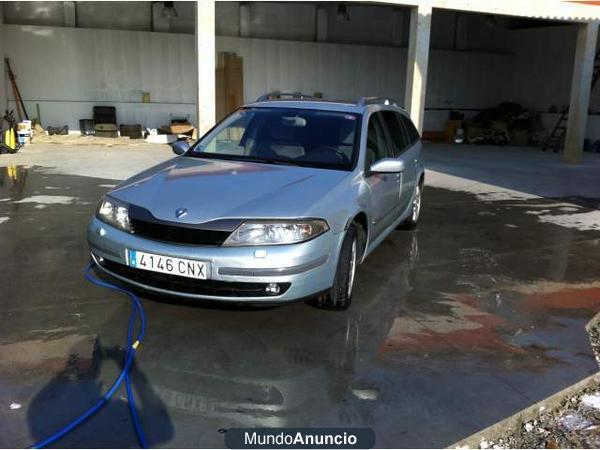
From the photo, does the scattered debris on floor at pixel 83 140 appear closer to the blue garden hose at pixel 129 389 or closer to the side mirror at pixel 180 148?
the side mirror at pixel 180 148

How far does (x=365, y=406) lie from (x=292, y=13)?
18.0 m

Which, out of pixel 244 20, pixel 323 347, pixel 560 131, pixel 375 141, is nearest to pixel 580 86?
pixel 560 131

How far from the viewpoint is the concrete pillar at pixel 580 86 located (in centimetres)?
1403

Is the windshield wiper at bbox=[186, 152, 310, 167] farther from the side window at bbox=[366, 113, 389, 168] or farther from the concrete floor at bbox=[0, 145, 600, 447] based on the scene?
the concrete floor at bbox=[0, 145, 600, 447]

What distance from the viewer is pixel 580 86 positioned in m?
14.3

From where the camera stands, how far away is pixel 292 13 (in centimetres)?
1909

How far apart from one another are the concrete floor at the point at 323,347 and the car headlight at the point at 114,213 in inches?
26.9

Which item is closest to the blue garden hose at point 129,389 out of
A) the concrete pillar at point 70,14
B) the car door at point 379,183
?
the car door at point 379,183

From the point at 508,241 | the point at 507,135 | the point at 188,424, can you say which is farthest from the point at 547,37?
the point at 188,424

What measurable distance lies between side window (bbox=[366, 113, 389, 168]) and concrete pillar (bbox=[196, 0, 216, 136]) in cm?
666

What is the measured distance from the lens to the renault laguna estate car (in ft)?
11.5

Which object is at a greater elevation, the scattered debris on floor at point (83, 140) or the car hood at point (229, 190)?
the car hood at point (229, 190)

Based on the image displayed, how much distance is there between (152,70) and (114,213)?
15.0 metres

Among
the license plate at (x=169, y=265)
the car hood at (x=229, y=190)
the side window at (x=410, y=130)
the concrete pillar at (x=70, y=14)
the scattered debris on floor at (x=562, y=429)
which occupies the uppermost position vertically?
the concrete pillar at (x=70, y=14)
